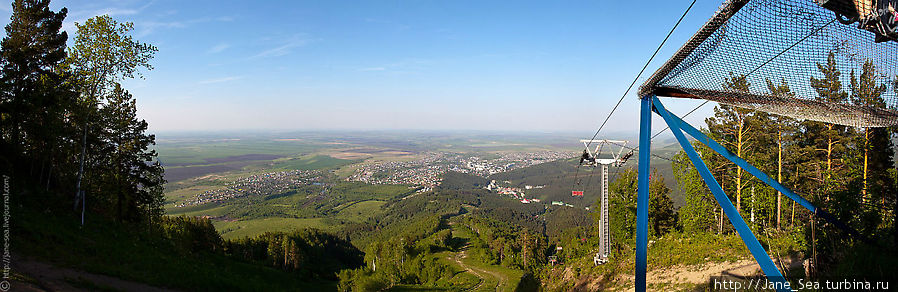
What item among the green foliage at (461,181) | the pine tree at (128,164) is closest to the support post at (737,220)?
the pine tree at (128,164)

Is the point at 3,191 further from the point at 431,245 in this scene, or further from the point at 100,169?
the point at 431,245

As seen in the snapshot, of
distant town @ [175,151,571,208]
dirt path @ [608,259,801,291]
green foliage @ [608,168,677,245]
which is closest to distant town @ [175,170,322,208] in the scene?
distant town @ [175,151,571,208]

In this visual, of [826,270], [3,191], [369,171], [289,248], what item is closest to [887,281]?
[826,270]

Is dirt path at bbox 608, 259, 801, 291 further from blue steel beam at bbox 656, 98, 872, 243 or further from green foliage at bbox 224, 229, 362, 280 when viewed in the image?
green foliage at bbox 224, 229, 362, 280

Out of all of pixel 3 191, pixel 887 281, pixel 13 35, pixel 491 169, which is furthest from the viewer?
pixel 491 169

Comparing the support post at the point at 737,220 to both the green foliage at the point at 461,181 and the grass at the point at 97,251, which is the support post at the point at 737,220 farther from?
the green foliage at the point at 461,181

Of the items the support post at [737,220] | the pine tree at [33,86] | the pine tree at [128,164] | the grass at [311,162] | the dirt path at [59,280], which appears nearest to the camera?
the support post at [737,220]

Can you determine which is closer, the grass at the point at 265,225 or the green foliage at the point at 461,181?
the grass at the point at 265,225

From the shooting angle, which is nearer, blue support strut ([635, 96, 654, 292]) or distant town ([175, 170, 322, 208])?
blue support strut ([635, 96, 654, 292])
